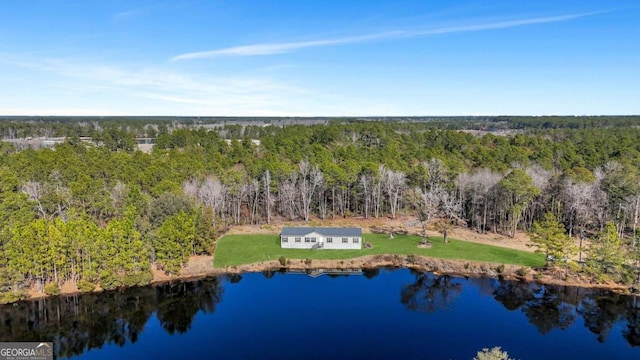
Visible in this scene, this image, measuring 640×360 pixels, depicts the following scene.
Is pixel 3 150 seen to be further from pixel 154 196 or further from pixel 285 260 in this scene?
pixel 285 260

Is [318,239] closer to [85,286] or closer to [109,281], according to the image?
[109,281]

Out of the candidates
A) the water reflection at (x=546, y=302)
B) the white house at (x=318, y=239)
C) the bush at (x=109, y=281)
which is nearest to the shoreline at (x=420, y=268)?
the water reflection at (x=546, y=302)

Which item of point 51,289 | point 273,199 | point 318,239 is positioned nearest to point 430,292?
point 318,239

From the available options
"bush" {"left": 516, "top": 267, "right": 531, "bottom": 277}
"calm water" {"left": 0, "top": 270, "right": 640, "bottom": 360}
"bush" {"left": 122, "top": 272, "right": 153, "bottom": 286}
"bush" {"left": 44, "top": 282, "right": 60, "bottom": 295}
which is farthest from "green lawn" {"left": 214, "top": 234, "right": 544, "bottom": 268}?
"bush" {"left": 44, "top": 282, "right": 60, "bottom": 295}

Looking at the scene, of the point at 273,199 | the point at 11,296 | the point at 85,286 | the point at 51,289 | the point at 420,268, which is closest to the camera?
the point at 11,296

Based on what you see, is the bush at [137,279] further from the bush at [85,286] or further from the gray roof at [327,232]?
the gray roof at [327,232]

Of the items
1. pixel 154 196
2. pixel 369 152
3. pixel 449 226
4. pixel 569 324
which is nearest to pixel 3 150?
pixel 154 196
